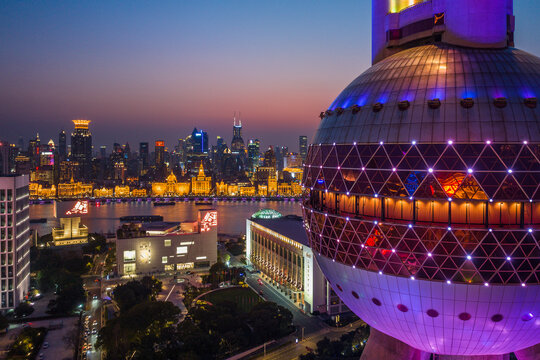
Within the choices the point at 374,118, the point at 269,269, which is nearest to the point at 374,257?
the point at 374,118

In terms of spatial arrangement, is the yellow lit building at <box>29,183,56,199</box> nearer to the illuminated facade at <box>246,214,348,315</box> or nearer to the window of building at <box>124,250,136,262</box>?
the window of building at <box>124,250,136,262</box>

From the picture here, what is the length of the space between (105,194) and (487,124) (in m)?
168

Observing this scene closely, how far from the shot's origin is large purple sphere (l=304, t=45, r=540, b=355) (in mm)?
10703

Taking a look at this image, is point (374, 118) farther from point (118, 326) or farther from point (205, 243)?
point (205, 243)

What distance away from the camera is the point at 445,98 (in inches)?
447

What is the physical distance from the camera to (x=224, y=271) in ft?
136

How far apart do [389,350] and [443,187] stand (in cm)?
705

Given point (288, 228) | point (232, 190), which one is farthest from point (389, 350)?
point (232, 190)

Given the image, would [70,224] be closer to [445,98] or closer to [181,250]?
[181,250]

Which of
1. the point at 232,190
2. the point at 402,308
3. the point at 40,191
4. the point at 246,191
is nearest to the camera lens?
the point at 402,308

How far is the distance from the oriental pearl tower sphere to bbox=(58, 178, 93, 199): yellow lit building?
16333cm

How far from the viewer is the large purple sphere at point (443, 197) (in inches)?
421

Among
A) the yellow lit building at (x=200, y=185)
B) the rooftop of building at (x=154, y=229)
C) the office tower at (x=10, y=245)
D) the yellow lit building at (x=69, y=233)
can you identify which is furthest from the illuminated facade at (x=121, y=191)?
the office tower at (x=10, y=245)

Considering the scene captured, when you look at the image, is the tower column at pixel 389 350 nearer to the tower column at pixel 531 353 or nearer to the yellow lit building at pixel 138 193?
the tower column at pixel 531 353
